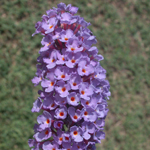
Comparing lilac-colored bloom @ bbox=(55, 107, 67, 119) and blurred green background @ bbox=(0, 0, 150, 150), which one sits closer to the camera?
lilac-colored bloom @ bbox=(55, 107, 67, 119)

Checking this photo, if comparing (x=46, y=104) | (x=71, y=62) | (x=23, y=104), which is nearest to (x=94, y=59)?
(x=71, y=62)

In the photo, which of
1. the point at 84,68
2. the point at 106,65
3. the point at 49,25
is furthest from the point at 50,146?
the point at 106,65

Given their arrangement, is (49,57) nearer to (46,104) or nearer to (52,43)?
(52,43)

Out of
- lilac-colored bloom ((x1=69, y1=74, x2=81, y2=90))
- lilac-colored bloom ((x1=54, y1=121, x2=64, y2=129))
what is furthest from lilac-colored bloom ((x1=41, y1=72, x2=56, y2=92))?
lilac-colored bloom ((x1=54, y1=121, x2=64, y2=129))

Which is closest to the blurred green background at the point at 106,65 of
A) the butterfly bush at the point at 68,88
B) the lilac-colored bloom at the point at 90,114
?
the butterfly bush at the point at 68,88

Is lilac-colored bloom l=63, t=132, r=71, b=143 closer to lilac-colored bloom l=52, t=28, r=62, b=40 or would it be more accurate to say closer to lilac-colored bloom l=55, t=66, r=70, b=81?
lilac-colored bloom l=55, t=66, r=70, b=81

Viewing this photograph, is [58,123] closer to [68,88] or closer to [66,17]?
[68,88]

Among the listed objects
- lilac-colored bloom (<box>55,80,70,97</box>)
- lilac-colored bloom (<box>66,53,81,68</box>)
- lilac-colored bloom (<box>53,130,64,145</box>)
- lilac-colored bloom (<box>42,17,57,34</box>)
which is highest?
lilac-colored bloom (<box>42,17,57,34</box>)

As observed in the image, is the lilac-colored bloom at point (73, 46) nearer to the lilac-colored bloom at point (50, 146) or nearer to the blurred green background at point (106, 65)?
the lilac-colored bloom at point (50, 146)
